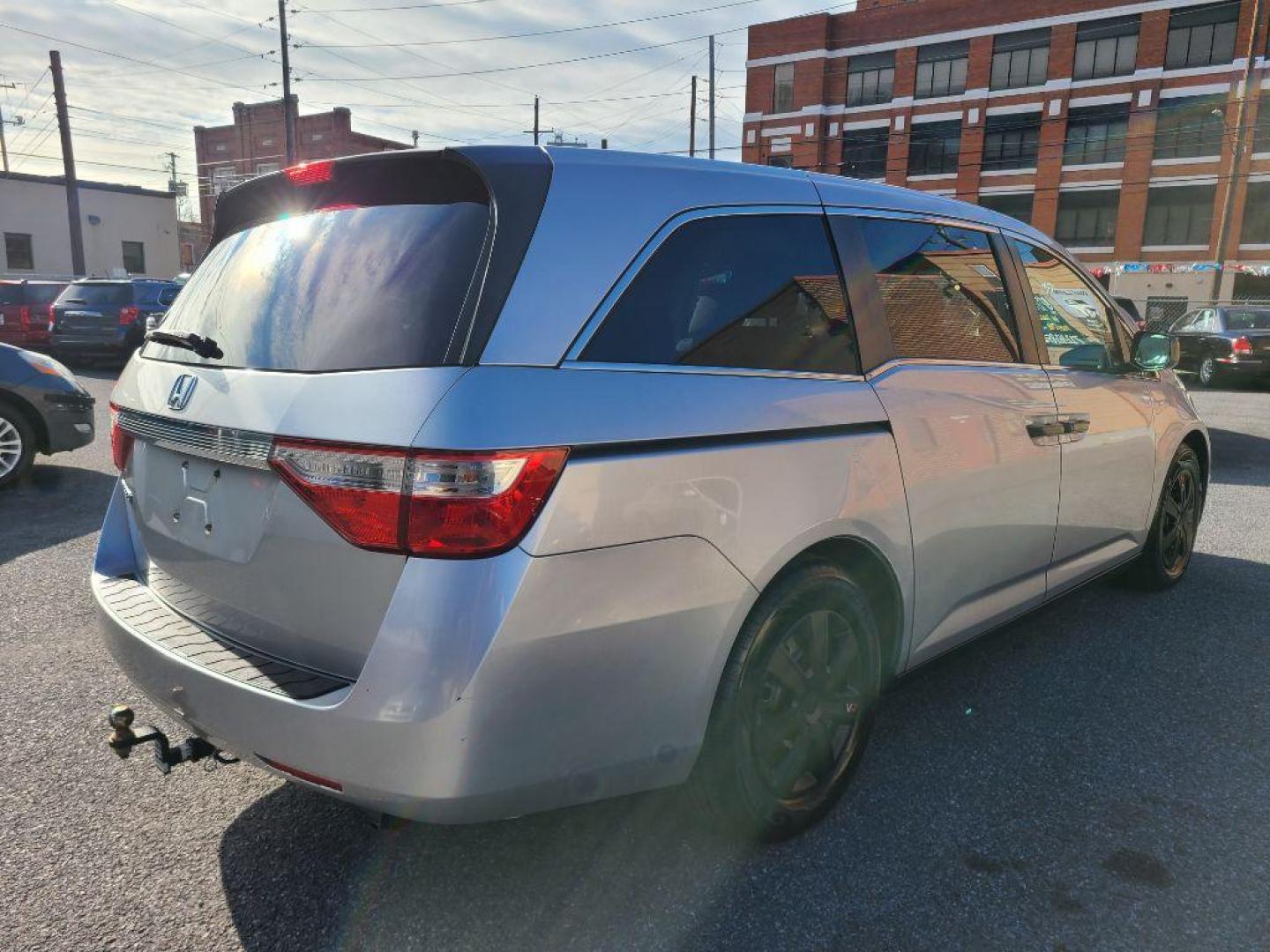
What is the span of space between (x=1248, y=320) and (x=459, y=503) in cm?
2057

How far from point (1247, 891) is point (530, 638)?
2024 millimetres

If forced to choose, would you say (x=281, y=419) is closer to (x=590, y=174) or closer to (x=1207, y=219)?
(x=590, y=174)

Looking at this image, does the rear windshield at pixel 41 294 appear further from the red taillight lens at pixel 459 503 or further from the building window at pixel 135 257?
the building window at pixel 135 257

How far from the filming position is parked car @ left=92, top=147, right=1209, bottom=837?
5.83 ft

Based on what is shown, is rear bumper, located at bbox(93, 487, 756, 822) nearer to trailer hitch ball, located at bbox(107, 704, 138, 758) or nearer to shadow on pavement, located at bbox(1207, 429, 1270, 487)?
trailer hitch ball, located at bbox(107, 704, 138, 758)

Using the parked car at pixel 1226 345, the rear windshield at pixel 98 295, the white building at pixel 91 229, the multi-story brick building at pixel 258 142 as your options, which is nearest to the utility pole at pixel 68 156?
the white building at pixel 91 229

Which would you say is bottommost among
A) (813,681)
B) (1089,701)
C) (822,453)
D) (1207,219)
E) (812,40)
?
(1089,701)

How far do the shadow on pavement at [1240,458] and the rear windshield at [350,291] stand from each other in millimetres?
7669

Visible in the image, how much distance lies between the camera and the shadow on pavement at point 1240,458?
8.01 m

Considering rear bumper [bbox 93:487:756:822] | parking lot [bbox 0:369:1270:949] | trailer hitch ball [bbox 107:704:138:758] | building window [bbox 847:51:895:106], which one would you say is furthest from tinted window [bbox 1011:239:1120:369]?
building window [bbox 847:51:895:106]

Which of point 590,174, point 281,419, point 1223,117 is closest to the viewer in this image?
point 281,419

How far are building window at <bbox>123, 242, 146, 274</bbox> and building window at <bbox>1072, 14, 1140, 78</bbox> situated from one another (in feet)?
147


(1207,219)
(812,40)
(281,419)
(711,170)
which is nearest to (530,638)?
(281,419)

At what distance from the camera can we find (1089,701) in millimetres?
3451
